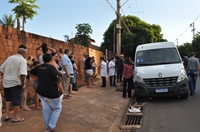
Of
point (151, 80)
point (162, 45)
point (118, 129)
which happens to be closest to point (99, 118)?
point (118, 129)

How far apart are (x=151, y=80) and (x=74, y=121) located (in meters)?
3.53

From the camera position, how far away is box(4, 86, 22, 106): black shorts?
190 inches

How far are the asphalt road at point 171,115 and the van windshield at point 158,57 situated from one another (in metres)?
1.45

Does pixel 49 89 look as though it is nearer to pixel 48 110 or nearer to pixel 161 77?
pixel 48 110

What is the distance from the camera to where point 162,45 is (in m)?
9.16

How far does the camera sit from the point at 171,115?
20.4 ft

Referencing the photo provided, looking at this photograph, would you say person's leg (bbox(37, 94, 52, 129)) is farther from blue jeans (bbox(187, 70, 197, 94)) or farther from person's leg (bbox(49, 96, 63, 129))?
blue jeans (bbox(187, 70, 197, 94))

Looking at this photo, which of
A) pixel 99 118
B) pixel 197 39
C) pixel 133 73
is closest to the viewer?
pixel 99 118

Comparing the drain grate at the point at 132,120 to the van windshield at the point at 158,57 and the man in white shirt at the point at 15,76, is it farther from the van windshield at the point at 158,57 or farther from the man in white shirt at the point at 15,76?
the man in white shirt at the point at 15,76

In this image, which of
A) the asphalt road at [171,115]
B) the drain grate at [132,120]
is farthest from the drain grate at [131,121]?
the asphalt road at [171,115]

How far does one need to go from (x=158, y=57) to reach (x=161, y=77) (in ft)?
4.18

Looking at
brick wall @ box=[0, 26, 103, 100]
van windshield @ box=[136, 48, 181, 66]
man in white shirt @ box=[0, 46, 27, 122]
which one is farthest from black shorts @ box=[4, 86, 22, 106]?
van windshield @ box=[136, 48, 181, 66]

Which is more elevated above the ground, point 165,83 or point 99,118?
point 165,83

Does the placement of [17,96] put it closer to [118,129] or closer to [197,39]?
[118,129]
